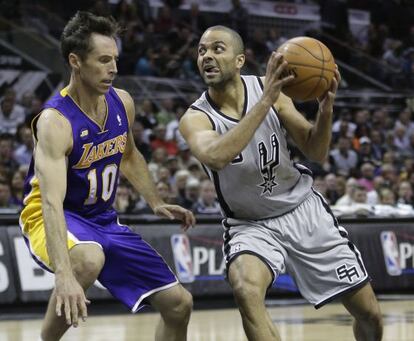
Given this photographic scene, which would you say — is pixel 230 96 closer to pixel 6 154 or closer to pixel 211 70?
pixel 211 70

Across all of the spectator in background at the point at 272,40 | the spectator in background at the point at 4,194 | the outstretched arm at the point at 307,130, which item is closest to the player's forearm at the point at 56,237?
the outstretched arm at the point at 307,130

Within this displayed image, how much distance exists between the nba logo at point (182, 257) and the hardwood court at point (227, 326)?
42 cm

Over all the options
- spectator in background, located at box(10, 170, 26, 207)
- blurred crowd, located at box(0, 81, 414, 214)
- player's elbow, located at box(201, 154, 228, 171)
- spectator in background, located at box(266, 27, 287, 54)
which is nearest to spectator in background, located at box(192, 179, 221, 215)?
blurred crowd, located at box(0, 81, 414, 214)

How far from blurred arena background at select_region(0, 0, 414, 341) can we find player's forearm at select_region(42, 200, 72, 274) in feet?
4.07

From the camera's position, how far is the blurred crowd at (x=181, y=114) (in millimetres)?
12211

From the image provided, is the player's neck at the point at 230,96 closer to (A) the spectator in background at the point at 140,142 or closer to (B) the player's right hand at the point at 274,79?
(B) the player's right hand at the point at 274,79

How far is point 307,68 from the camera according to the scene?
553 cm

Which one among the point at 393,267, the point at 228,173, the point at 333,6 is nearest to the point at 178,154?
the point at 393,267

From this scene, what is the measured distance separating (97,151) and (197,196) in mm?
6629

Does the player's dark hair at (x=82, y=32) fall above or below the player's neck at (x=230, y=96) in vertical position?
above

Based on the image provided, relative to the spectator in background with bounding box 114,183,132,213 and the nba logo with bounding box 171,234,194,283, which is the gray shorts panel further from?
the spectator in background with bounding box 114,183,132,213

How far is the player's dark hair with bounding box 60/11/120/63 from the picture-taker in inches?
211

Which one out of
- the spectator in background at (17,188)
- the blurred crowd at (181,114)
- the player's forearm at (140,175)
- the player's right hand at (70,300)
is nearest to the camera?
the player's right hand at (70,300)

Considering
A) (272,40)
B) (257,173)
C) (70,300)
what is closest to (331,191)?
(272,40)
